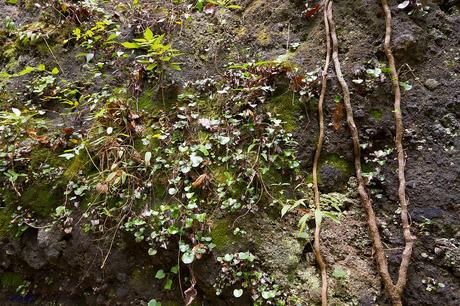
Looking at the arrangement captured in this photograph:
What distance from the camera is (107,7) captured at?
4234 millimetres

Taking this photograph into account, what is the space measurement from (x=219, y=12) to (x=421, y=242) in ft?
10.5

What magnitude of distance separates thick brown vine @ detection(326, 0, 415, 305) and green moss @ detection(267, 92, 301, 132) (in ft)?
1.40

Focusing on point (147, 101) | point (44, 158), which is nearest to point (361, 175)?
point (147, 101)

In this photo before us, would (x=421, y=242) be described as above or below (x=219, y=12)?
below

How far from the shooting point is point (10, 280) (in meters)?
3.06

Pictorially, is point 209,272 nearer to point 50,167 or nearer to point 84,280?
point 84,280

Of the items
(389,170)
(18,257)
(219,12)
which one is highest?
(219,12)

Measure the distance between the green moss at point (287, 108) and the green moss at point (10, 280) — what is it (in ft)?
9.72

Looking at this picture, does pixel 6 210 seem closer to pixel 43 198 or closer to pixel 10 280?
pixel 43 198

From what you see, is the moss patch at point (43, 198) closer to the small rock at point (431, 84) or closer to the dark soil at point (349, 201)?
the dark soil at point (349, 201)

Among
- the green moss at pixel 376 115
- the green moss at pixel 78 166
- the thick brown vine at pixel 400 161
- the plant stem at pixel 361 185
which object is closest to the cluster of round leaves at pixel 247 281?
the plant stem at pixel 361 185

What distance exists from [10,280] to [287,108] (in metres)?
3.20

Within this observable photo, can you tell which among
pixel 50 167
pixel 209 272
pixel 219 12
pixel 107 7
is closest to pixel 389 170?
pixel 209 272

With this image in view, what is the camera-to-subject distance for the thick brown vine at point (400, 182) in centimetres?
203
